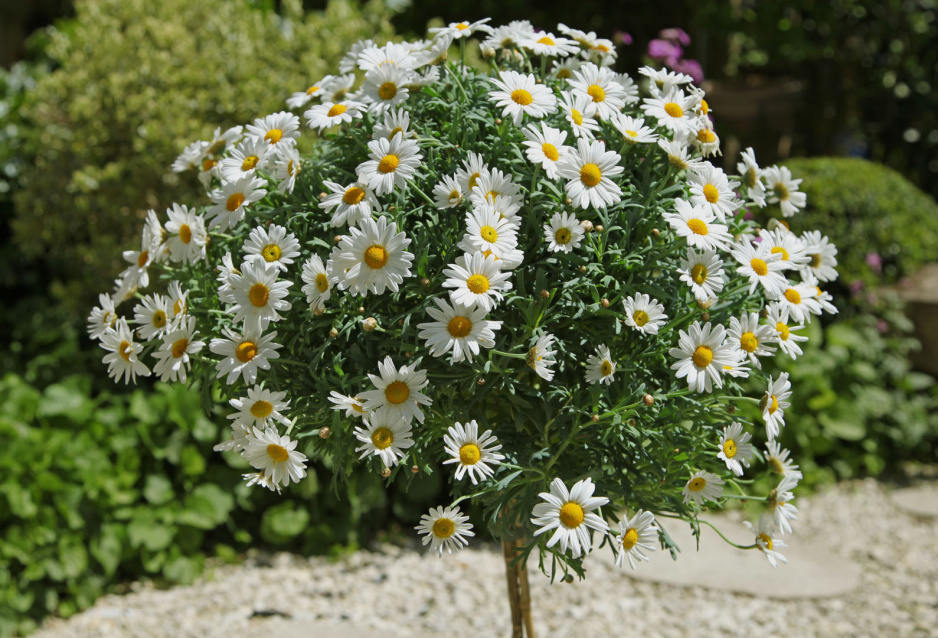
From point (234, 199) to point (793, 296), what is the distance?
108cm

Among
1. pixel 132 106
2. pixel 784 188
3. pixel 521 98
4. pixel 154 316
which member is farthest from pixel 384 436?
pixel 132 106

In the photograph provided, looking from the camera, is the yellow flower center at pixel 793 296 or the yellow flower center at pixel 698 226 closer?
the yellow flower center at pixel 698 226

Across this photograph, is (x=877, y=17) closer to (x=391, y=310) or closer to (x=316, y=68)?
(x=316, y=68)

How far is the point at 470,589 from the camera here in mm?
3137

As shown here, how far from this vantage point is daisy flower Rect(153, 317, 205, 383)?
1.53m

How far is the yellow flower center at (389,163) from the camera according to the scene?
1.48 meters

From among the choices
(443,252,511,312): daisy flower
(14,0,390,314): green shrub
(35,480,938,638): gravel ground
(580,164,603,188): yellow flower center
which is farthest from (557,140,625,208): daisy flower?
(14,0,390,314): green shrub

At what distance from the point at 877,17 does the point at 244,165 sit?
22.5ft

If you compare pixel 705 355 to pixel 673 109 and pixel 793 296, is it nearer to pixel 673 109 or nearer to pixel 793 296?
pixel 793 296

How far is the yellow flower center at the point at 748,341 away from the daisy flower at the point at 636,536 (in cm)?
35

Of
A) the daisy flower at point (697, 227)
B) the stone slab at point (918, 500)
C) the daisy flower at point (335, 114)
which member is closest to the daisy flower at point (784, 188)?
the daisy flower at point (697, 227)

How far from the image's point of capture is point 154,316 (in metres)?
1.61

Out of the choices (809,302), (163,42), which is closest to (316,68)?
(163,42)

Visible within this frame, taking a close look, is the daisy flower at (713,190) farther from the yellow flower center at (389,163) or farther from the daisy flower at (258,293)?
the daisy flower at (258,293)
